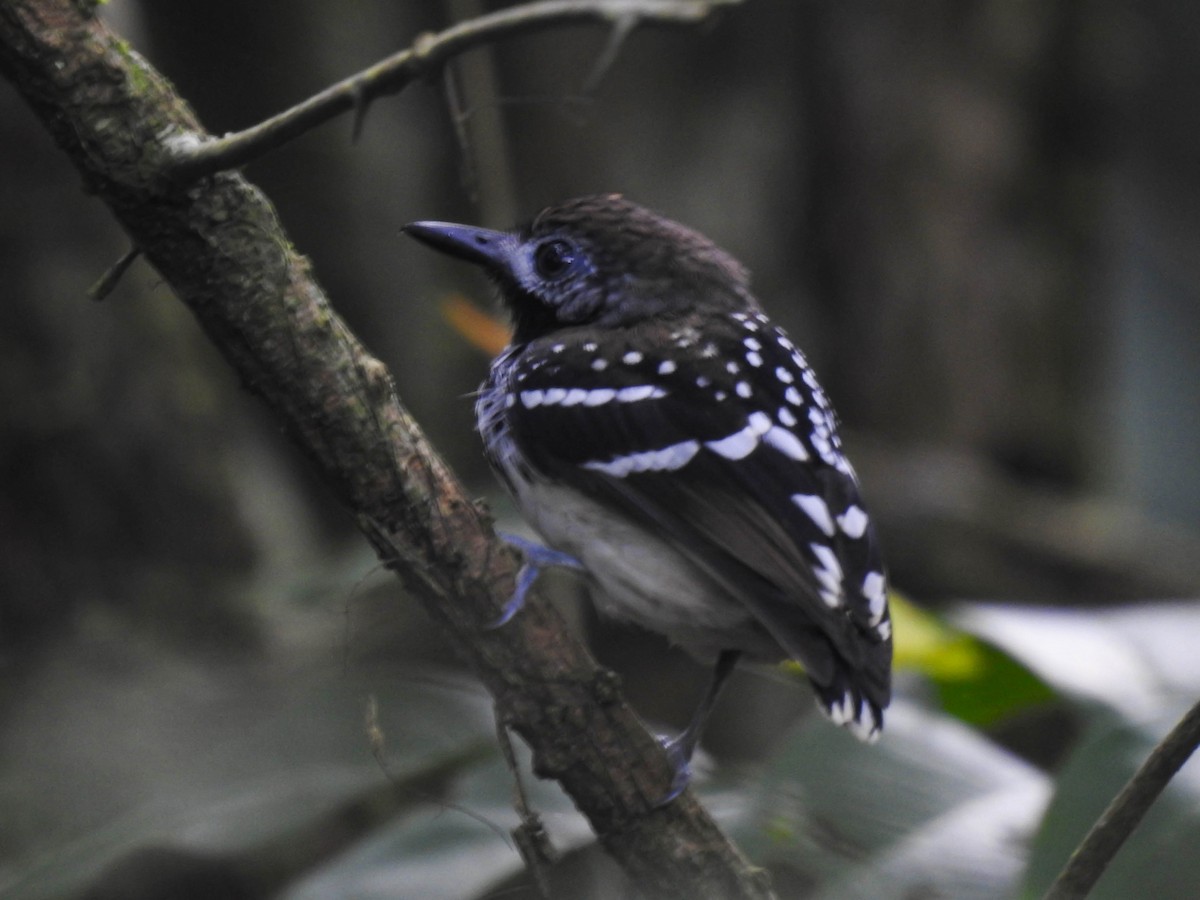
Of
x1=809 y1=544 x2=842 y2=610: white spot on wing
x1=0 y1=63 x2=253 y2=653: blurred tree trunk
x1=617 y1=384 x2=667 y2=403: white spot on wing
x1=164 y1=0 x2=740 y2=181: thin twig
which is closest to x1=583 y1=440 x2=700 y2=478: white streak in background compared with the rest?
x1=617 y1=384 x2=667 y2=403: white spot on wing

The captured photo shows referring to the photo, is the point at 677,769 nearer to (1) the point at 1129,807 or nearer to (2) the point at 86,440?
(1) the point at 1129,807

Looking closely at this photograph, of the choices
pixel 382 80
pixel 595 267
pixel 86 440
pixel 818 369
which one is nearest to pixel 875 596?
pixel 595 267

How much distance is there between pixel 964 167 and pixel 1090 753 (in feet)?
13.0

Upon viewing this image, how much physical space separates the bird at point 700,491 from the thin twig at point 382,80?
0.76 metres

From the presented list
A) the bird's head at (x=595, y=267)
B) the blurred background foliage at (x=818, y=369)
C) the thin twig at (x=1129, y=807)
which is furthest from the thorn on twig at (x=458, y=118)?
the thin twig at (x=1129, y=807)

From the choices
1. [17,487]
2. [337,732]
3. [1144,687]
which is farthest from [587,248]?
[17,487]

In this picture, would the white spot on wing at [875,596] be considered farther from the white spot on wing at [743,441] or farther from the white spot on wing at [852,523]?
the white spot on wing at [743,441]

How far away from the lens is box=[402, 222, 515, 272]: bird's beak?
2410 millimetres

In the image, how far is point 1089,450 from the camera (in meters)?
5.89

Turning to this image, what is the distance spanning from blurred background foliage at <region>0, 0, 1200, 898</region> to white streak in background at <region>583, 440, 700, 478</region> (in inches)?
19.2

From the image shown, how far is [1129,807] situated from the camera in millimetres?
1636

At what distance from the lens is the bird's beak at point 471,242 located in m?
2.41

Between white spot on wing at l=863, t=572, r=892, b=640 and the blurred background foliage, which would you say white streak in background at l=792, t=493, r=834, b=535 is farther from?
the blurred background foliage

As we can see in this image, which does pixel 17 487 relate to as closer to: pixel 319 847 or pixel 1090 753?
pixel 319 847
